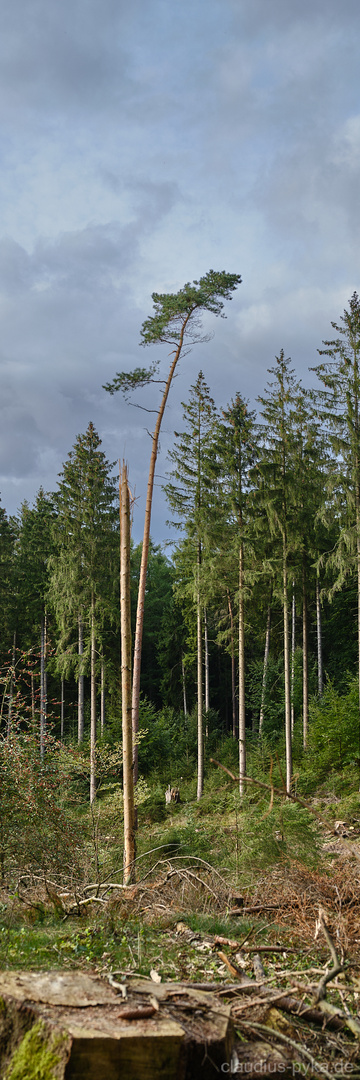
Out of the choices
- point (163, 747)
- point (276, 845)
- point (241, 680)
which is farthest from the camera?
point (163, 747)

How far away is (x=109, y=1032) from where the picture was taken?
3021 mm

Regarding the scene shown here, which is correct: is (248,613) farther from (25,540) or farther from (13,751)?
(25,540)

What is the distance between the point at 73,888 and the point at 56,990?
152 inches

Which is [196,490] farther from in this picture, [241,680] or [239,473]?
[241,680]

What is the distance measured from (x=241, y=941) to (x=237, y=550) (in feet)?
45.7

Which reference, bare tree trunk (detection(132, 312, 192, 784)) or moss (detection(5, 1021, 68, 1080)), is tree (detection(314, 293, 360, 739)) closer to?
bare tree trunk (detection(132, 312, 192, 784))

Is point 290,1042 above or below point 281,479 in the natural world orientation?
below

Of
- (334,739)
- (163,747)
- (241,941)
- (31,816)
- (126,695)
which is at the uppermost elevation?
(126,695)

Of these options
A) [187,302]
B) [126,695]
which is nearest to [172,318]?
[187,302]

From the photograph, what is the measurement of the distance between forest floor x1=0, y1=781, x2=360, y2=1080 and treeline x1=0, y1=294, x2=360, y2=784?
751 cm

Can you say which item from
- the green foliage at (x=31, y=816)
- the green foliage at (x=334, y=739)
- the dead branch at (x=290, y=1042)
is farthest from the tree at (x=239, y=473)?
the dead branch at (x=290, y=1042)

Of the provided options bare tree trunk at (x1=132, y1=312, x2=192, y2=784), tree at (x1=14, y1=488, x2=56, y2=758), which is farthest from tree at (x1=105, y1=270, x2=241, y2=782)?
tree at (x1=14, y1=488, x2=56, y2=758)

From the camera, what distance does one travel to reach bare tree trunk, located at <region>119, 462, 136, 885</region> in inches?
362

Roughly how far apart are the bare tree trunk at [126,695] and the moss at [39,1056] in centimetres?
525
